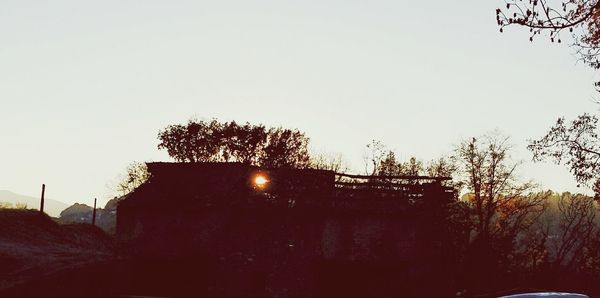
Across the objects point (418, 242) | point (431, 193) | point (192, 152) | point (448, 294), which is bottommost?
point (448, 294)

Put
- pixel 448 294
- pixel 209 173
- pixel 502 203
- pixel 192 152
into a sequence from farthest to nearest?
pixel 192 152 → pixel 502 203 → pixel 209 173 → pixel 448 294

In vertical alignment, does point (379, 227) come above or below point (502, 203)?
below

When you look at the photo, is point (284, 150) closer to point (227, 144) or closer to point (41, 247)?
point (227, 144)

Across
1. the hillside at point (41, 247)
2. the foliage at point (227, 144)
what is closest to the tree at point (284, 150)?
the foliage at point (227, 144)

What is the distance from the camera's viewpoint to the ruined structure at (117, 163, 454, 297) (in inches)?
1095

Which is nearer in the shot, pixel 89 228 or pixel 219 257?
pixel 219 257

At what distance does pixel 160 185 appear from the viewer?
36656 mm

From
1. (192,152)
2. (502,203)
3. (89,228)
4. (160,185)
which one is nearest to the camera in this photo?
(160,185)

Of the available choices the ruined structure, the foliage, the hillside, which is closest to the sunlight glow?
the ruined structure

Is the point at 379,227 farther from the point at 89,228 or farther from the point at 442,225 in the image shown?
the point at 89,228

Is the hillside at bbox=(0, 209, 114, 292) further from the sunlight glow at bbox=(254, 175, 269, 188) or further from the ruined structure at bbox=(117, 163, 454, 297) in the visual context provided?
the sunlight glow at bbox=(254, 175, 269, 188)

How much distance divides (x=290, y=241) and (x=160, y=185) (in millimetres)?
10987

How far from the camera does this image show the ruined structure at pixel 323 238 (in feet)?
91.2

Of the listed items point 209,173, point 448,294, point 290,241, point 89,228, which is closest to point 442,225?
point 448,294
